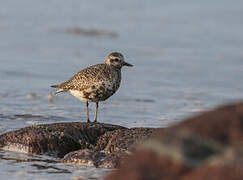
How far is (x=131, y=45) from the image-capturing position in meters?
15.4

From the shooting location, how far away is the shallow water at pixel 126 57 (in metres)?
8.73

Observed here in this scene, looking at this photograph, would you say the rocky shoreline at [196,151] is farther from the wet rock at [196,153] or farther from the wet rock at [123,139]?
Result: the wet rock at [123,139]

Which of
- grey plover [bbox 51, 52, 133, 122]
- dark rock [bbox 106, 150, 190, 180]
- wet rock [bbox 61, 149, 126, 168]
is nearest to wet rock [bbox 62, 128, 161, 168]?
wet rock [bbox 61, 149, 126, 168]

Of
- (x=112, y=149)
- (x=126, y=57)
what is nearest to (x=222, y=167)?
(x=112, y=149)

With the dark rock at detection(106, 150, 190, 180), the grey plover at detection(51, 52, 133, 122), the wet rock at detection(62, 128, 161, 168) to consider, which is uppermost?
the grey plover at detection(51, 52, 133, 122)

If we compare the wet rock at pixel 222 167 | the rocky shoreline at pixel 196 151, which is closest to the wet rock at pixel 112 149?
the rocky shoreline at pixel 196 151

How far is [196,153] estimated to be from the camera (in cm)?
301

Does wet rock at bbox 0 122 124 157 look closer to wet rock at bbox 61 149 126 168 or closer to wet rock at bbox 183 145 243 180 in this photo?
wet rock at bbox 61 149 126 168

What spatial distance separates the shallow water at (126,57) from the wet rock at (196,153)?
238cm

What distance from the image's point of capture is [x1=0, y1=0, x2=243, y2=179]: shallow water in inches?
344

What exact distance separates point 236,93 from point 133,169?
26.5ft

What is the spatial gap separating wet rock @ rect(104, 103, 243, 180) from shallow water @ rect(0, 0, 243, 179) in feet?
7.81

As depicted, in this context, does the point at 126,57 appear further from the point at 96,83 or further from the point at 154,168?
the point at 154,168

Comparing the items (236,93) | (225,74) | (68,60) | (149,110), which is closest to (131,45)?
(68,60)
